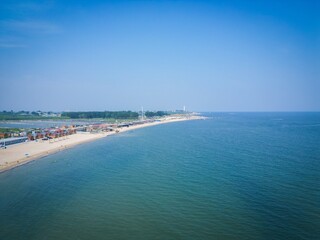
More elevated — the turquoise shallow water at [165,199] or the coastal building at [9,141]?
the coastal building at [9,141]

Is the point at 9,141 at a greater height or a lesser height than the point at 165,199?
greater

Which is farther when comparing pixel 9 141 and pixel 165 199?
pixel 9 141

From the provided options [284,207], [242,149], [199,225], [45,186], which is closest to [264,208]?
[284,207]

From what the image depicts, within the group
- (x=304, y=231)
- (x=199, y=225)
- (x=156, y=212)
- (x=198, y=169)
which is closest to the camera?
(x=304, y=231)

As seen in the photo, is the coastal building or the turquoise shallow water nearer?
the turquoise shallow water

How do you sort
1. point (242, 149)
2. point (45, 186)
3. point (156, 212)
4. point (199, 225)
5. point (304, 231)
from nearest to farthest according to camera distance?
point (304, 231) → point (199, 225) → point (156, 212) → point (45, 186) → point (242, 149)

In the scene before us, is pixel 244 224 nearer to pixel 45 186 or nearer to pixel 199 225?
pixel 199 225

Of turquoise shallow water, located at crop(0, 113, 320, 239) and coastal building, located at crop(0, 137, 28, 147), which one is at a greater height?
coastal building, located at crop(0, 137, 28, 147)

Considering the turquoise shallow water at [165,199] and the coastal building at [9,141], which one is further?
the coastal building at [9,141]
